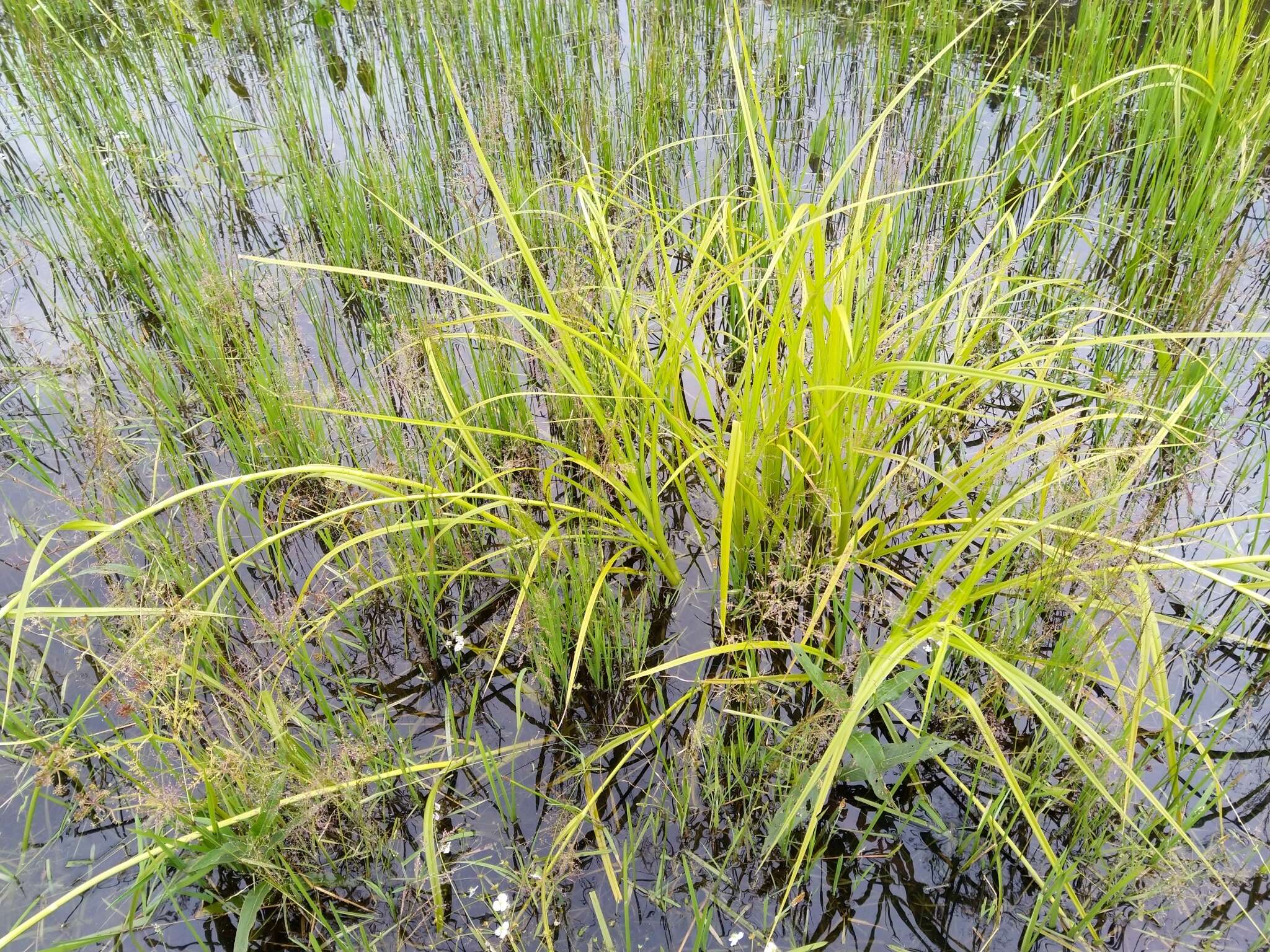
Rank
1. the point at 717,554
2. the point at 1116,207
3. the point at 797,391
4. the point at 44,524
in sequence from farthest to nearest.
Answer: the point at 1116,207
the point at 44,524
the point at 717,554
the point at 797,391

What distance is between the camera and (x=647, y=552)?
1848 millimetres

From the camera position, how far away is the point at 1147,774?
1.54 meters

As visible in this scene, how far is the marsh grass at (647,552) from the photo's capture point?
1408 mm

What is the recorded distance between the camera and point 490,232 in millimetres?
2990

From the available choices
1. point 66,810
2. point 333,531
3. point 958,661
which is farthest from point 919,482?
point 66,810

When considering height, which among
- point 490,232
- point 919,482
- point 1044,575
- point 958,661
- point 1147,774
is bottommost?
point 1147,774

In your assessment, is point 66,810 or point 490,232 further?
point 490,232

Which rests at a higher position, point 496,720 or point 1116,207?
point 1116,207

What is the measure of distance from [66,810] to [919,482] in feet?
6.54

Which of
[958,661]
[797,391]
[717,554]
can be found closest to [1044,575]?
[958,661]

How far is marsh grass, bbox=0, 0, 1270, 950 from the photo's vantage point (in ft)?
4.62

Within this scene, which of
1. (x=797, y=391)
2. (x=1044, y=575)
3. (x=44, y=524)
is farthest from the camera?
(x=44, y=524)

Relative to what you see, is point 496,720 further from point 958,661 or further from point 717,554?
point 958,661

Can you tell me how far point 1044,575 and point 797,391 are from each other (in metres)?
0.58
